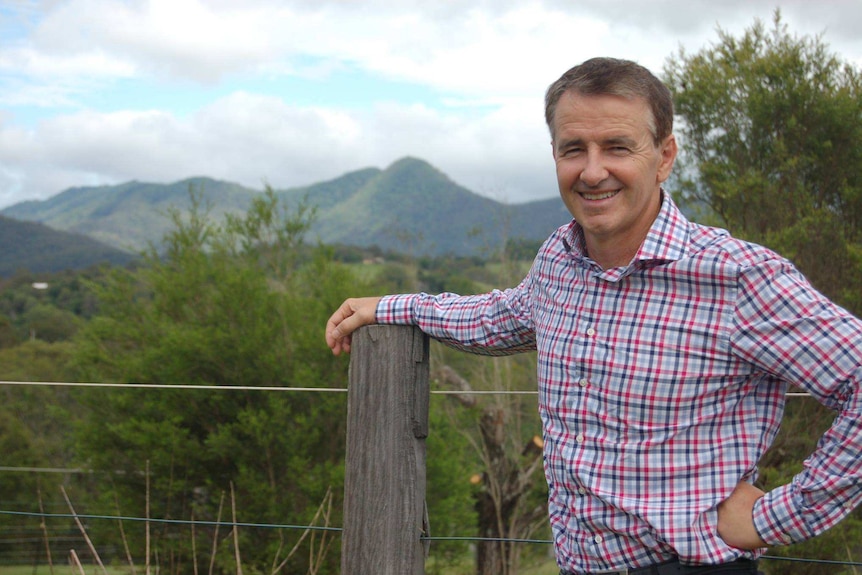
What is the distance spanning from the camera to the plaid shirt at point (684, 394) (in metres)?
1.34

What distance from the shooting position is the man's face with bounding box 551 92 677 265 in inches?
59.2

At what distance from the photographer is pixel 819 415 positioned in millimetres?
9836

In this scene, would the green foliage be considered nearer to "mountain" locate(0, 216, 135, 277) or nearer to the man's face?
the man's face

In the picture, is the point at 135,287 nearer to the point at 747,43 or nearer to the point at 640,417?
the point at 747,43

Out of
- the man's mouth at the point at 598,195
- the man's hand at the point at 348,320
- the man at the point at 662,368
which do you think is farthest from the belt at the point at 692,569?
the man's hand at the point at 348,320

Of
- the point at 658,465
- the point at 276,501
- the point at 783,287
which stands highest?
the point at 783,287

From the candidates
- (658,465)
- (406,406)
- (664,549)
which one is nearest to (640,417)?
(658,465)

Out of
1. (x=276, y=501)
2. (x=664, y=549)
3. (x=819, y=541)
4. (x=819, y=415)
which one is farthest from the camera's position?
(x=276, y=501)

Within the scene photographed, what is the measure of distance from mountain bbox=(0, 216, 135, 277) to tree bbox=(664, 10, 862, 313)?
203 ft

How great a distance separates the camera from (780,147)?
1130cm

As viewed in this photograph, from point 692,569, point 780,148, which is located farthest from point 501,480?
point 692,569

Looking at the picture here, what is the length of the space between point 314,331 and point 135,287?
13.3ft

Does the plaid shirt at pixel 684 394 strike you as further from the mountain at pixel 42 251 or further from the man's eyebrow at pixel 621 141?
the mountain at pixel 42 251

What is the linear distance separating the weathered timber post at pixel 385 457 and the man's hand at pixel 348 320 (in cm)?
5
